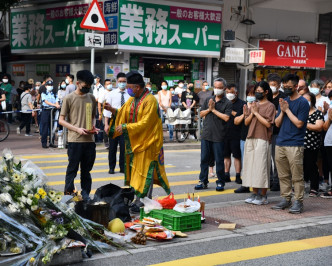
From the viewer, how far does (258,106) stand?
869 cm

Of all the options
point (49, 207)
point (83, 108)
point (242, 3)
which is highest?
point (242, 3)

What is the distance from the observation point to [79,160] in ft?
26.0

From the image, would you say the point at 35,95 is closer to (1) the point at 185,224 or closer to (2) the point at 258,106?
(2) the point at 258,106

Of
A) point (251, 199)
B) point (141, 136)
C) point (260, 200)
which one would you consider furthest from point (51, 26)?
point (141, 136)

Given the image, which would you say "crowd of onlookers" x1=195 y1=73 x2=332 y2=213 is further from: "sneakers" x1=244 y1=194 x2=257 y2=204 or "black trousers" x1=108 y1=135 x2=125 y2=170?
"black trousers" x1=108 y1=135 x2=125 y2=170

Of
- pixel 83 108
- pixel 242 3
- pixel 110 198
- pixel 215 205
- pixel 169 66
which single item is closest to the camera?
pixel 110 198

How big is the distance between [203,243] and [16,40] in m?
20.9

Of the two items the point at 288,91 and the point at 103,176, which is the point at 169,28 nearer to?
the point at 103,176

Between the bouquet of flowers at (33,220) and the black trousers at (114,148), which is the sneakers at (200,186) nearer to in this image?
the black trousers at (114,148)

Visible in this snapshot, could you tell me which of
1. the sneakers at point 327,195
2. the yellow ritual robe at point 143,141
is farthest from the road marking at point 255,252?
the sneakers at point 327,195

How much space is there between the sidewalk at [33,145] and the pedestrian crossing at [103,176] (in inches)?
28.0

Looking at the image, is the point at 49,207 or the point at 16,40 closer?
the point at 49,207

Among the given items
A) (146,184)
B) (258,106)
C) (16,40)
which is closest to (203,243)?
(146,184)

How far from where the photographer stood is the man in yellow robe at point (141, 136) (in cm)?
757
